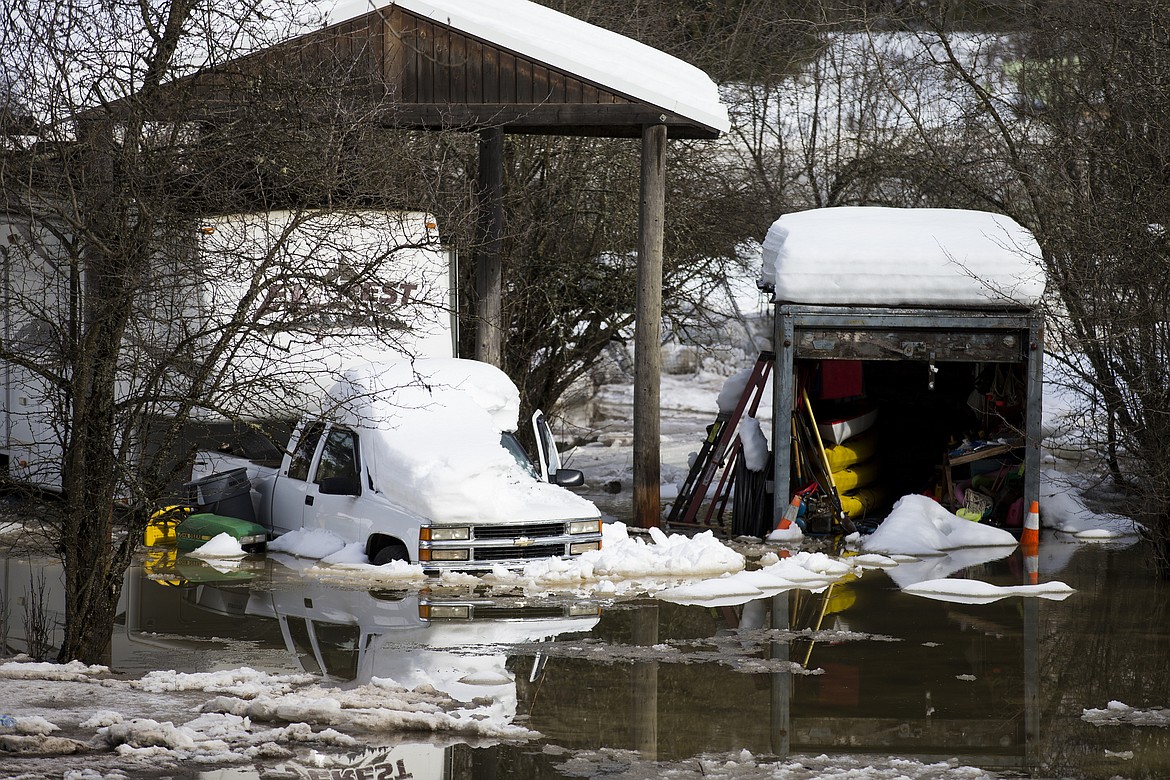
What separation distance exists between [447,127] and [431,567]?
5972mm

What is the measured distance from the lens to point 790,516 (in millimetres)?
15789

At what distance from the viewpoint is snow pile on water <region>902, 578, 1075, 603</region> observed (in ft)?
40.4

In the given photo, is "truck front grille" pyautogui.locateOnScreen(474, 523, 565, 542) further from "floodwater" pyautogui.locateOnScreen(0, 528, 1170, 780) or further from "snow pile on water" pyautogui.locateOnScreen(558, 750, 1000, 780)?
"snow pile on water" pyautogui.locateOnScreen(558, 750, 1000, 780)

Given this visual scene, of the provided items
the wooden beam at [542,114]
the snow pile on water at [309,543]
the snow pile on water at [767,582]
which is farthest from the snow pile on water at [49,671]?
the wooden beam at [542,114]

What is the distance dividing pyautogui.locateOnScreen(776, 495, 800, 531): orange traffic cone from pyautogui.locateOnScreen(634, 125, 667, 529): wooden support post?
1.40 m

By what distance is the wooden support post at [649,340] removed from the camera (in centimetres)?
1602

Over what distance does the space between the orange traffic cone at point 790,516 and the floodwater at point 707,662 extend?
2.19 metres

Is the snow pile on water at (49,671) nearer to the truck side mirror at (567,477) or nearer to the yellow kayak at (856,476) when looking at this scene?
the truck side mirror at (567,477)

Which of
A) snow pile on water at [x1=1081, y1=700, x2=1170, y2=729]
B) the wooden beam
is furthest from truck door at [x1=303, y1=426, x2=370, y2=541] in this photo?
snow pile on water at [x1=1081, y1=700, x2=1170, y2=729]

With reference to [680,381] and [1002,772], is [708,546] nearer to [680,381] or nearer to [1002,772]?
[1002,772]

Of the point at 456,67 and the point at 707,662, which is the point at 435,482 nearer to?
the point at 707,662

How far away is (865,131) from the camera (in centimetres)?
2658

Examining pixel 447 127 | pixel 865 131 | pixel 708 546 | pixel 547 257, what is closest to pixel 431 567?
pixel 708 546

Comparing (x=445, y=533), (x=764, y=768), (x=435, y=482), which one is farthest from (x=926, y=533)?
(x=764, y=768)
